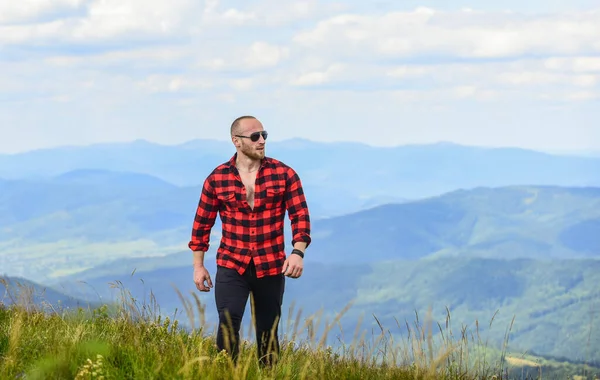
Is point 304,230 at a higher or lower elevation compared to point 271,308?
higher

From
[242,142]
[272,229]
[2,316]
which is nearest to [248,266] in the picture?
[272,229]

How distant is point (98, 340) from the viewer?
18.4ft

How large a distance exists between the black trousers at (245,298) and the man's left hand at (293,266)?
16.3 inches

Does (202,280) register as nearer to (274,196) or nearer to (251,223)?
(251,223)

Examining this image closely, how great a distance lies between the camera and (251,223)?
19.8 feet

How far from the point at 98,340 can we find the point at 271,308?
1.29 meters

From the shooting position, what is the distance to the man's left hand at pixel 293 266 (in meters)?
5.68

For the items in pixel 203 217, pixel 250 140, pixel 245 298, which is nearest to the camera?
pixel 250 140

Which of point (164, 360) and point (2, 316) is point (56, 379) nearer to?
point (164, 360)

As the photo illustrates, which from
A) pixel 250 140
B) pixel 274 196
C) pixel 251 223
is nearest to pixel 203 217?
pixel 251 223

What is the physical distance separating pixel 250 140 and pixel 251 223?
590 millimetres

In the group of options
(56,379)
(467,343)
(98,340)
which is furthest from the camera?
(467,343)

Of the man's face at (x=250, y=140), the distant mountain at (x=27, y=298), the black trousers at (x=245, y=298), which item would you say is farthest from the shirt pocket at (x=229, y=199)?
the distant mountain at (x=27, y=298)

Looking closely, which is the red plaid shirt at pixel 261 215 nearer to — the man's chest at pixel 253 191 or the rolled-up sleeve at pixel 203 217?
the man's chest at pixel 253 191
